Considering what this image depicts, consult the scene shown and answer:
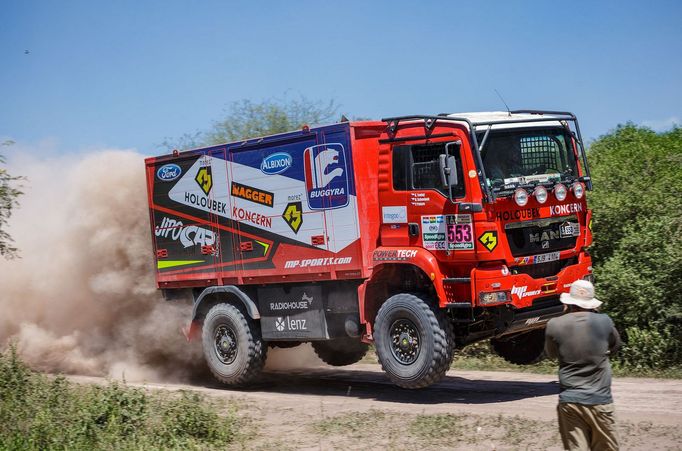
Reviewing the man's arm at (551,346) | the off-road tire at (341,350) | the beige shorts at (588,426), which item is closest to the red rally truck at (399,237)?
the off-road tire at (341,350)

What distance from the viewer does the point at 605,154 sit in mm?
15516

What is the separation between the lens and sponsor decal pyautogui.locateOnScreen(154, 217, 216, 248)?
43.0 ft

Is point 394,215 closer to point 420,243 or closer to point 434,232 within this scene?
point 420,243

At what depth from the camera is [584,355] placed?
6285 mm

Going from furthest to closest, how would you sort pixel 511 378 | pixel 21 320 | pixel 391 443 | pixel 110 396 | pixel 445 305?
1. pixel 21 320
2. pixel 511 378
3. pixel 445 305
4. pixel 110 396
5. pixel 391 443

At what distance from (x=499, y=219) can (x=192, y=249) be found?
5368 millimetres

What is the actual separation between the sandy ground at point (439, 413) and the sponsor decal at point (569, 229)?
2013 mm

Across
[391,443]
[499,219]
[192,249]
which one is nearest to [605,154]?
[499,219]

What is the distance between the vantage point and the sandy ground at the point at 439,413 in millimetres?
8422

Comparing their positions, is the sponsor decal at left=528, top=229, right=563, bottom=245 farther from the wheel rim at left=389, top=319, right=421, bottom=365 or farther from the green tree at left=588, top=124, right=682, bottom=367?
the green tree at left=588, top=124, right=682, bottom=367

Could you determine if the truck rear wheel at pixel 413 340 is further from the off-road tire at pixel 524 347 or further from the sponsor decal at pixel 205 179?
the sponsor decal at pixel 205 179

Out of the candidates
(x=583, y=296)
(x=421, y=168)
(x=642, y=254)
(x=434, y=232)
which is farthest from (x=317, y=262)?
(x=583, y=296)

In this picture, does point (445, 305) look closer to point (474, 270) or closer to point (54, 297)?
point (474, 270)

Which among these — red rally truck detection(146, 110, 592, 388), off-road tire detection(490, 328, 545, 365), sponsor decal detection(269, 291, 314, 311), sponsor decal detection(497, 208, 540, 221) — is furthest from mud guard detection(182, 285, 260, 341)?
sponsor decal detection(497, 208, 540, 221)
